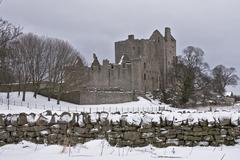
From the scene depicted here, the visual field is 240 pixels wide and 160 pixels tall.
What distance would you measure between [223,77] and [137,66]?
85.0 ft

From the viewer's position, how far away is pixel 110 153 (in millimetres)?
8055

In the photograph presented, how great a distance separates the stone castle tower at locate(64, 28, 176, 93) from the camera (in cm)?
8225

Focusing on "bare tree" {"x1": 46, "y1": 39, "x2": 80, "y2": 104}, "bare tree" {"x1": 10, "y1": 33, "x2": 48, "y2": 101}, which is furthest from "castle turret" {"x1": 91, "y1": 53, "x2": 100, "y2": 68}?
"bare tree" {"x1": 10, "y1": 33, "x2": 48, "y2": 101}

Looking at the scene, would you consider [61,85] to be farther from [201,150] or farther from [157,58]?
[201,150]

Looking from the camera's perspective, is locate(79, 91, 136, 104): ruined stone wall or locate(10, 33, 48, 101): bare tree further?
locate(79, 91, 136, 104): ruined stone wall

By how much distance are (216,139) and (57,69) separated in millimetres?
50204

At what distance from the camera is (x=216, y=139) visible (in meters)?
8.75

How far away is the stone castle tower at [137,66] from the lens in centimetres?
8225

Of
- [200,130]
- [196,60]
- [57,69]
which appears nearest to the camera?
[200,130]

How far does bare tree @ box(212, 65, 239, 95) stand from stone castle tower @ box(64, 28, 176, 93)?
11.9 m

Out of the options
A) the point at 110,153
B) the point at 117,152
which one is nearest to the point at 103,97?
the point at 117,152

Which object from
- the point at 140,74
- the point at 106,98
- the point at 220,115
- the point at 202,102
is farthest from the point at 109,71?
the point at 220,115

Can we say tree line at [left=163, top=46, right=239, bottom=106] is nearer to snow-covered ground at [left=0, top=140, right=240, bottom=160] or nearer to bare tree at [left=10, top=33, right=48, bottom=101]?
bare tree at [left=10, top=33, right=48, bottom=101]

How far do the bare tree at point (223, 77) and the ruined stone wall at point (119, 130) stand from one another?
8372 cm
